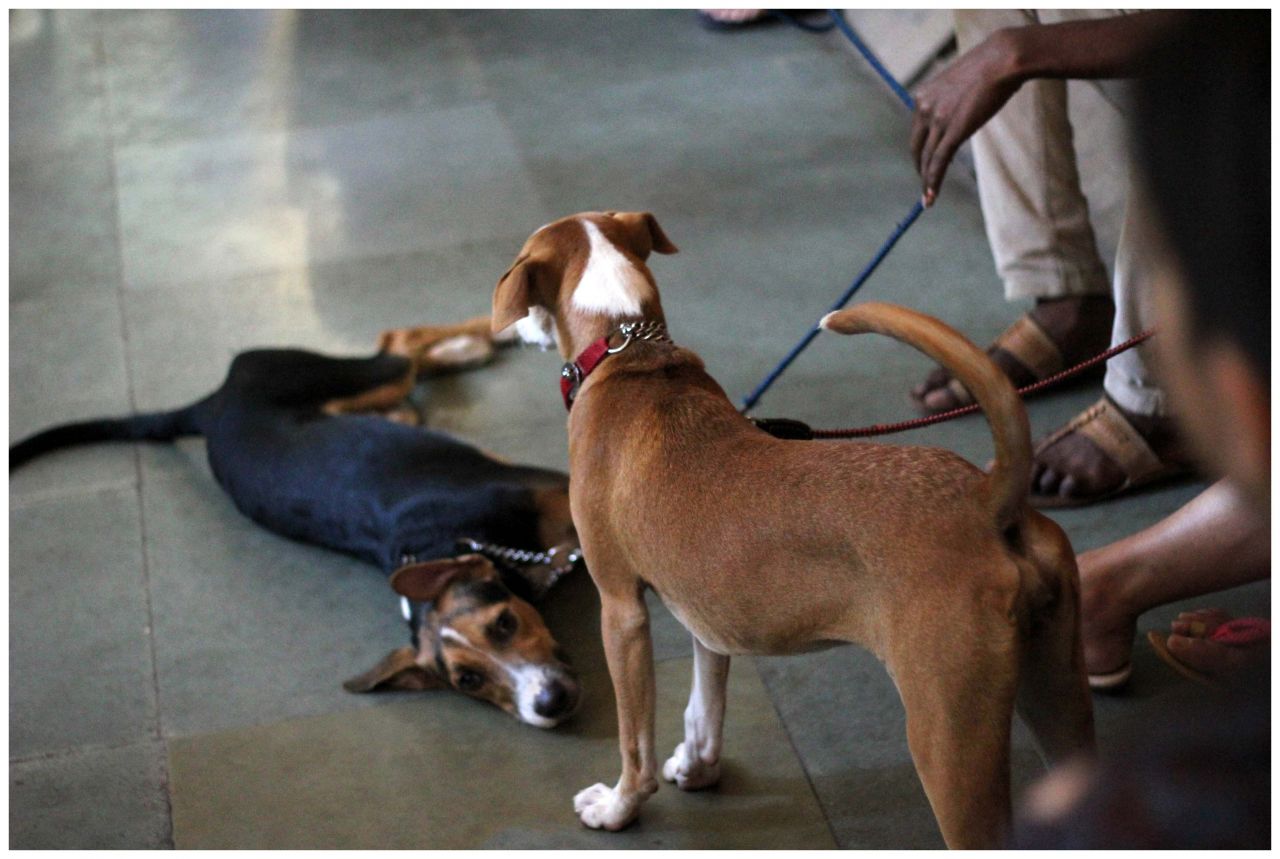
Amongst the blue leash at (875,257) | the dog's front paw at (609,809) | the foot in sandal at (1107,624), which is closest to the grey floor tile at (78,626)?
the dog's front paw at (609,809)

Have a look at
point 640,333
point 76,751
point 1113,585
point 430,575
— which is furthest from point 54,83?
point 1113,585

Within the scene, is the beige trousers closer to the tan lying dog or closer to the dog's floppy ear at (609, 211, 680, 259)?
the dog's floppy ear at (609, 211, 680, 259)

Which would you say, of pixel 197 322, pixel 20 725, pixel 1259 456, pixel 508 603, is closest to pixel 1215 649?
pixel 508 603

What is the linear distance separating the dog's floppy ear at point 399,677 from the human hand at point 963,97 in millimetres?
1402

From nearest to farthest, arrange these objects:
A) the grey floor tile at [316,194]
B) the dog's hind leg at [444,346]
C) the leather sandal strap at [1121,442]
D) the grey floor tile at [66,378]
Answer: the leather sandal strap at [1121,442], the grey floor tile at [66,378], the dog's hind leg at [444,346], the grey floor tile at [316,194]

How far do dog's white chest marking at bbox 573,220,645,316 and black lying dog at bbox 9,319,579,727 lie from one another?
0.75 m

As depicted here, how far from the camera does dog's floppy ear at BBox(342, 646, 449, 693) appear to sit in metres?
2.69

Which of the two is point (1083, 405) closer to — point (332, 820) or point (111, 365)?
point (332, 820)

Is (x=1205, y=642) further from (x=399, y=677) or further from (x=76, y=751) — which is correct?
(x=76, y=751)

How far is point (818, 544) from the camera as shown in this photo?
5.62ft

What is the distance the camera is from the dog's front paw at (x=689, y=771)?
234cm

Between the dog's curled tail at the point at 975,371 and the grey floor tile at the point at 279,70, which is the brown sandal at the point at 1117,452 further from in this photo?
the grey floor tile at the point at 279,70

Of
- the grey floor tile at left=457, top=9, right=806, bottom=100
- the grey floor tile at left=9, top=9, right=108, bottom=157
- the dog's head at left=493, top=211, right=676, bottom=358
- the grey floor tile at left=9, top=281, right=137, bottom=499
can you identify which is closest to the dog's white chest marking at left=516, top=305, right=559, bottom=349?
the dog's head at left=493, top=211, right=676, bottom=358

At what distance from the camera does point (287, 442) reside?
328cm
